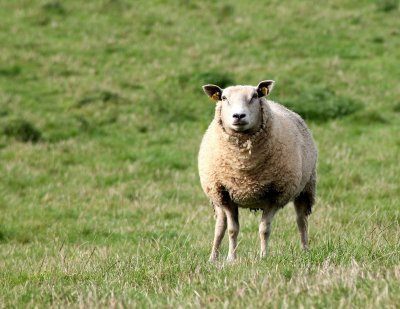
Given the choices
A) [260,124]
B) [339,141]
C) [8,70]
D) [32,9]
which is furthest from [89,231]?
[32,9]

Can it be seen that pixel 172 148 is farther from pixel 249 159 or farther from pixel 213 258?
pixel 249 159

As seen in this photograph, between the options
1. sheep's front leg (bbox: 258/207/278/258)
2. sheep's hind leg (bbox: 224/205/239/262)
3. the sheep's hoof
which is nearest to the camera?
the sheep's hoof

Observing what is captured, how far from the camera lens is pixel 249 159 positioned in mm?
6707

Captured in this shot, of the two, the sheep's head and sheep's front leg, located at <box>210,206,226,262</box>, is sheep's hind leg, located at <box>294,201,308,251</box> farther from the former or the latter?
the sheep's head

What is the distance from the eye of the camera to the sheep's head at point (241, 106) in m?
6.46

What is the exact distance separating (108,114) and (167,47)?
218 inches

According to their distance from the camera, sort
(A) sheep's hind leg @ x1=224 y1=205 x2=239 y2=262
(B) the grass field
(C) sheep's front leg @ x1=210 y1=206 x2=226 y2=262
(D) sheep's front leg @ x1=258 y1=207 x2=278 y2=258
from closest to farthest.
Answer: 1. (B) the grass field
2. (D) sheep's front leg @ x1=258 y1=207 x2=278 y2=258
3. (A) sheep's hind leg @ x1=224 y1=205 x2=239 y2=262
4. (C) sheep's front leg @ x1=210 y1=206 x2=226 y2=262

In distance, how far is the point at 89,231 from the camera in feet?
31.5

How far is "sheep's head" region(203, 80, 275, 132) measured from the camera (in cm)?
646

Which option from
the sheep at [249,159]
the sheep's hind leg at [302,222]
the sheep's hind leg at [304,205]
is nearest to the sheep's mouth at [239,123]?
the sheep at [249,159]

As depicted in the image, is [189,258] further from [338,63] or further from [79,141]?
[338,63]

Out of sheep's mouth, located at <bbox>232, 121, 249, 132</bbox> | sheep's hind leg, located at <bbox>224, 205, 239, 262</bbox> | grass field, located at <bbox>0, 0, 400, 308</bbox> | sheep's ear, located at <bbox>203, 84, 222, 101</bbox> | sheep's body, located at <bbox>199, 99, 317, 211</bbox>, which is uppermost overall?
sheep's ear, located at <bbox>203, 84, 222, 101</bbox>

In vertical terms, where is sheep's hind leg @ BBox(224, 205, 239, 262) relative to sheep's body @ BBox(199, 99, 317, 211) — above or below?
below

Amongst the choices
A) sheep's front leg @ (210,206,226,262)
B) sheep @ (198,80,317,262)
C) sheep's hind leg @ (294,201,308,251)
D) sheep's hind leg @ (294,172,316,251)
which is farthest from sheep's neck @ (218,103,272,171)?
sheep's hind leg @ (294,201,308,251)
